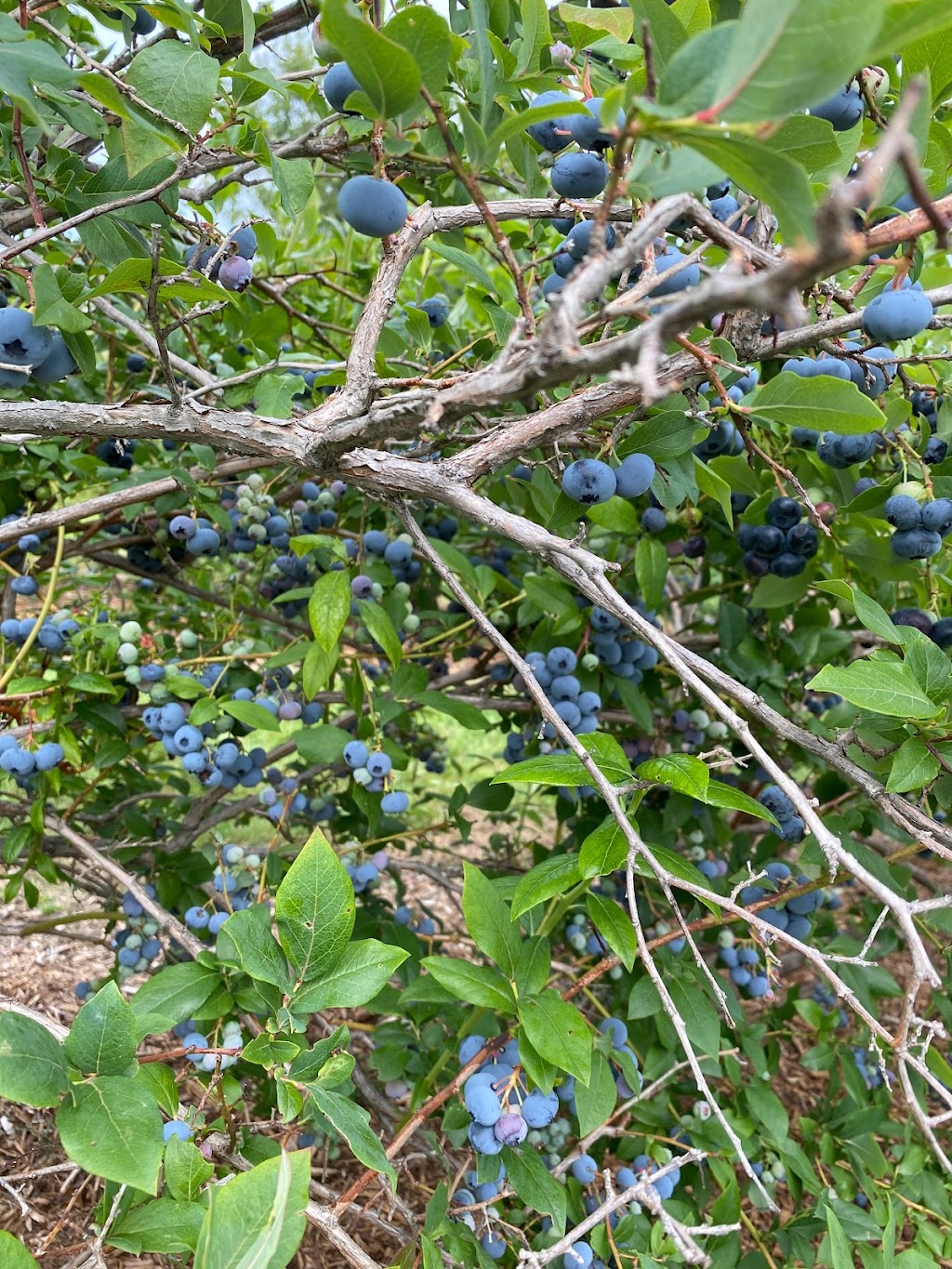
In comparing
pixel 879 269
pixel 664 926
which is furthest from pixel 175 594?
pixel 879 269

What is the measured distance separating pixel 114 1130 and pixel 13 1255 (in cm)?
12

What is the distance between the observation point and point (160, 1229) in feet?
2.88

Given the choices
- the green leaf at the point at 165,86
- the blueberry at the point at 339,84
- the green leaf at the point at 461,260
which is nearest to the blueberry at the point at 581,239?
the green leaf at the point at 461,260

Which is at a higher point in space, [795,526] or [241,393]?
[241,393]

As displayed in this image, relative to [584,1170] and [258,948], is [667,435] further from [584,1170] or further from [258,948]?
[584,1170]

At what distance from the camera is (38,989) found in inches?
103

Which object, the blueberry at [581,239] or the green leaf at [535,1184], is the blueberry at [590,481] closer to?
the blueberry at [581,239]

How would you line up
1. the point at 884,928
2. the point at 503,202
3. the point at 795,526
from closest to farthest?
1. the point at 503,202
2. the point at 795,526
3. the point at 884,928

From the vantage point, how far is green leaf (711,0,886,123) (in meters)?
0.53

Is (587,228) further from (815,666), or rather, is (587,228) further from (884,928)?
(884,928)

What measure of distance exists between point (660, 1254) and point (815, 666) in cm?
115

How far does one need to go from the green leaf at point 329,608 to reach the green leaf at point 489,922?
18.6 inches

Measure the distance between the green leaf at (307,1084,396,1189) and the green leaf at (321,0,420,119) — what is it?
1.04 meters

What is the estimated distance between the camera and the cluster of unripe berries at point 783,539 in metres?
1.58
